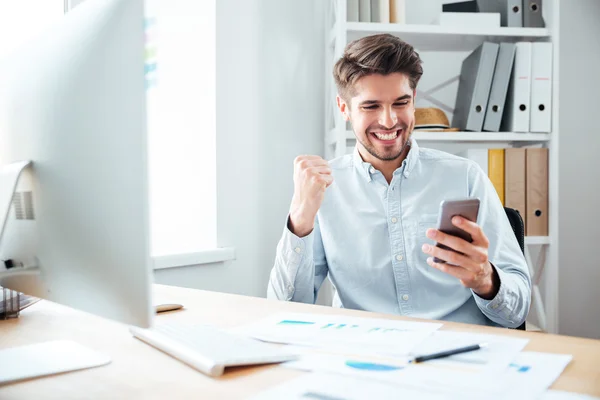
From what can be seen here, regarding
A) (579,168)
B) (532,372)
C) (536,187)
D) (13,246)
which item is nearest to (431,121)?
(536,187)

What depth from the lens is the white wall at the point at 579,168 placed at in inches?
102

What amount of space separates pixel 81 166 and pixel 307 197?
29.8 inches

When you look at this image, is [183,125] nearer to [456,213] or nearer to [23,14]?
[23,14]

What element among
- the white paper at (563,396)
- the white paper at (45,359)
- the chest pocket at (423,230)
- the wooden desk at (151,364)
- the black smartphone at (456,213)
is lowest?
the wooden desk at (151,364)

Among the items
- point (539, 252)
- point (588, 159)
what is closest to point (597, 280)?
point (539, 252)

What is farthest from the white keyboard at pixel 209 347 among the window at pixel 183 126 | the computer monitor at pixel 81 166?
the window at pixel 183 126

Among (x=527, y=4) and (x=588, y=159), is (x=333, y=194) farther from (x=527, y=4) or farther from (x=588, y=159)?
(x=588, y=159)

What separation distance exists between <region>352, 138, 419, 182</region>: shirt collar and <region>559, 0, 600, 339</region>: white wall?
53.7 inches

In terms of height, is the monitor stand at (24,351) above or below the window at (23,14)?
below

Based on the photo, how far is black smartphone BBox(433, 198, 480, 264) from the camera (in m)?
0.98

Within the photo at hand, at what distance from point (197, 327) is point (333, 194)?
691 millimetres

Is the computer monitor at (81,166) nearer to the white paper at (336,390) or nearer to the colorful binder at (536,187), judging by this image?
the white paper at (336,390)

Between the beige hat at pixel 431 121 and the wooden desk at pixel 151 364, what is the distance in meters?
1.28

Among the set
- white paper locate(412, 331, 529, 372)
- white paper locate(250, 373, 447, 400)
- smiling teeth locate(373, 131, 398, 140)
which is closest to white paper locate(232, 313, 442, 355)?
white paper locate(412, 331, 529, 372)
